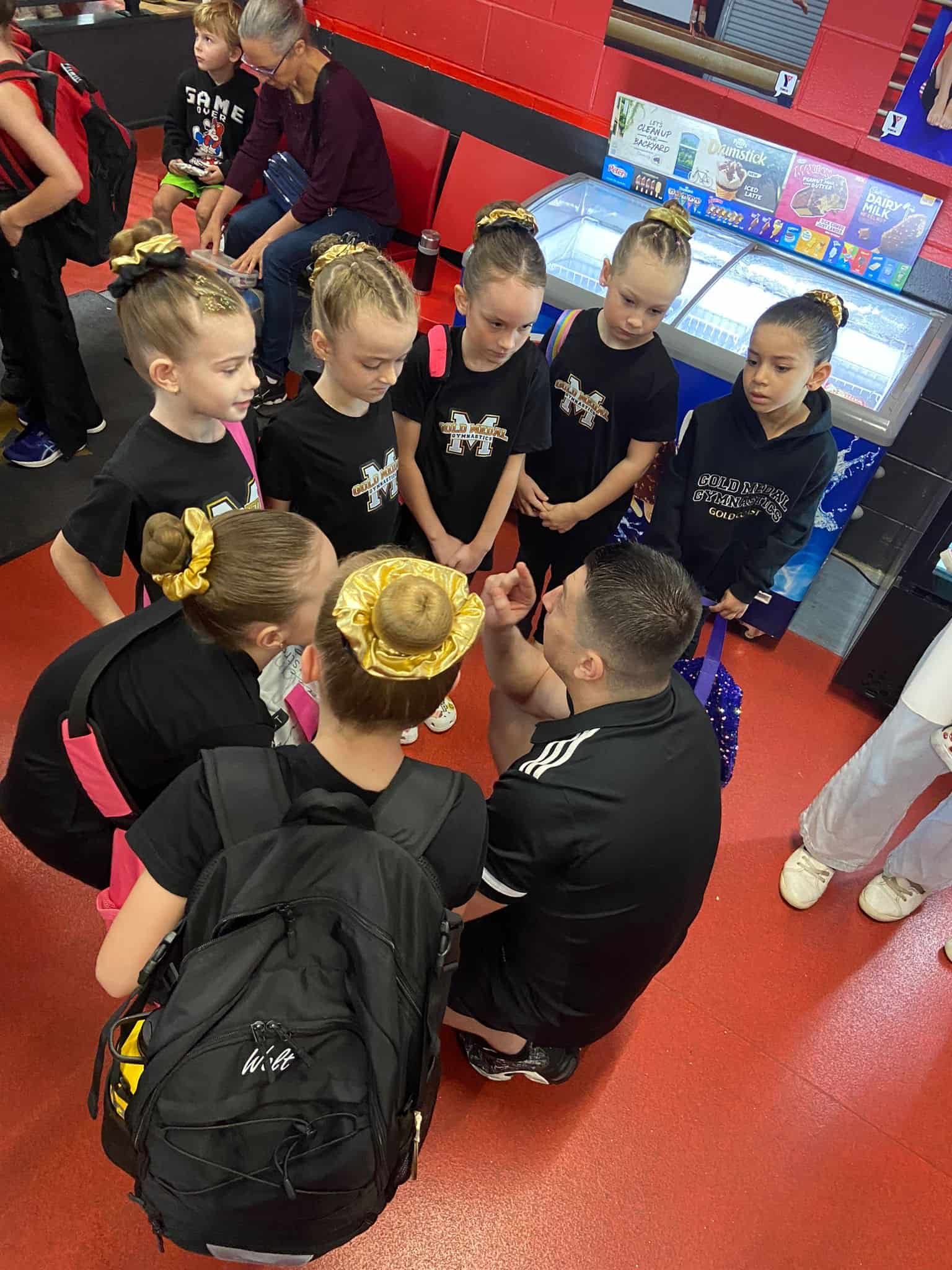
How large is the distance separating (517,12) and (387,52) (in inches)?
30.3

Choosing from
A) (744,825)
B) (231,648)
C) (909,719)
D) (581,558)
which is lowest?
(744,825)

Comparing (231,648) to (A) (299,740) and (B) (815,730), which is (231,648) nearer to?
(A) (299,740)

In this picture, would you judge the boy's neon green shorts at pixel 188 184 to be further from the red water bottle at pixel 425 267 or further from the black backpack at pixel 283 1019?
the black backpack at pixel 283 1019

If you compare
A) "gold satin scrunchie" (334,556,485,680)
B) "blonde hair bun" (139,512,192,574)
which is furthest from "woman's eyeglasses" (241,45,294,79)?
"gold satin scrunchie" (334,556,485,680)

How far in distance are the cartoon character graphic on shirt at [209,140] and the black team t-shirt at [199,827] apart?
3.91m

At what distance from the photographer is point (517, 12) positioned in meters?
3.89

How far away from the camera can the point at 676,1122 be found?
207 centimetres

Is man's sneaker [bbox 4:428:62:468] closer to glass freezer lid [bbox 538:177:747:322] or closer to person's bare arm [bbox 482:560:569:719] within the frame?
glass freezer lid [bbox 538:177:747:322]

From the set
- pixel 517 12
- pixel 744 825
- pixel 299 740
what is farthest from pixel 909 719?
pixel 517 12

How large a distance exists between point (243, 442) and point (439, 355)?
1.91 ft

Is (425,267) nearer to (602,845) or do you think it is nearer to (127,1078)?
(602,845)

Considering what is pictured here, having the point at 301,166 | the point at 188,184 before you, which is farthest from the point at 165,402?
the point at 188,184

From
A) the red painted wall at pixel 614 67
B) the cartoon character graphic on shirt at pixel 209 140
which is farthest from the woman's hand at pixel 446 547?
the cartoon character graphic on shirt at pixel 209 140

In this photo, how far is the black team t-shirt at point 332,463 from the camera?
2078 millimetres
